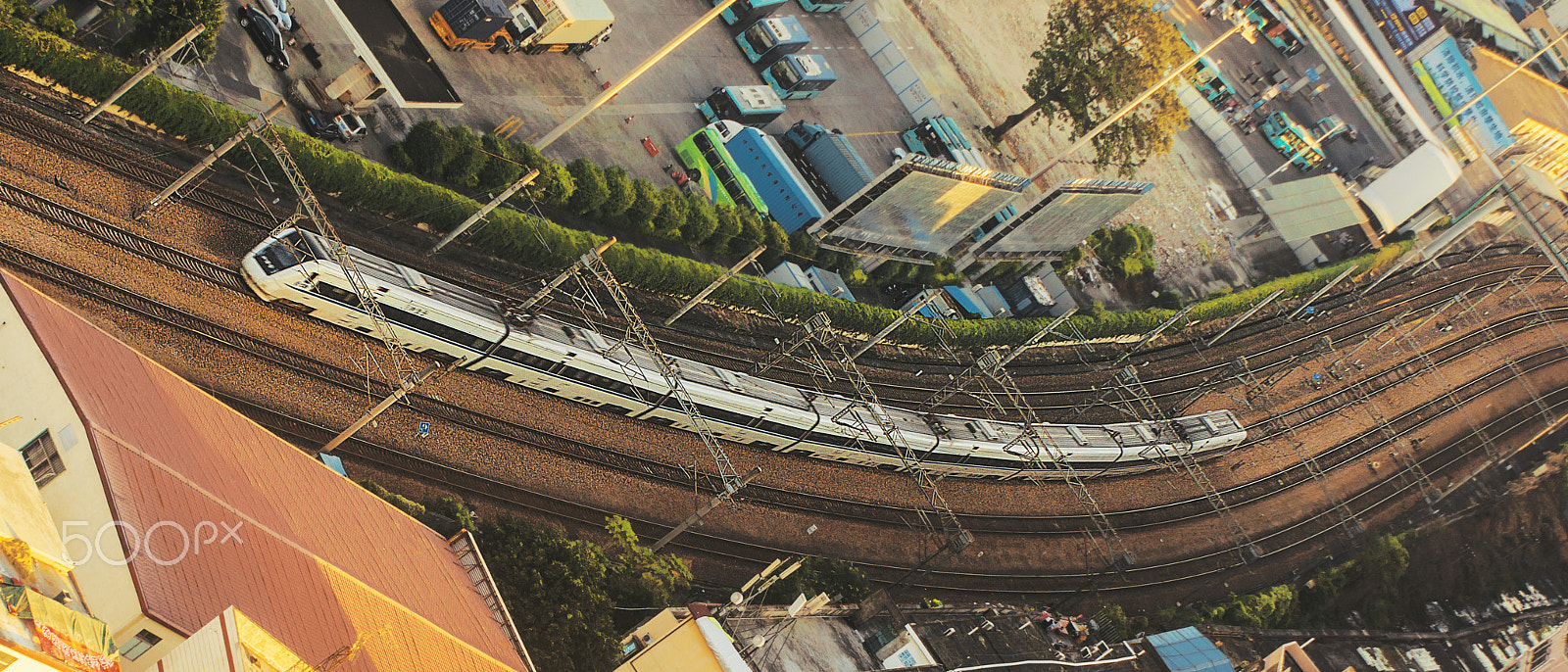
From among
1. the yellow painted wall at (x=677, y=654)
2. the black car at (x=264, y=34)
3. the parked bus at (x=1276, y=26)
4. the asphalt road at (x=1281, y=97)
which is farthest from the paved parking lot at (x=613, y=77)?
the parked bus at (x=1276, y=26)

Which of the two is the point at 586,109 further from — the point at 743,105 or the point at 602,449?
the point at 743,105

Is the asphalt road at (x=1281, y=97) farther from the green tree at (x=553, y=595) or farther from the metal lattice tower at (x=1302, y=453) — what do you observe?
the green tree at (x=553, y=595)

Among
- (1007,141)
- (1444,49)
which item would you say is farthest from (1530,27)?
(1007,141)

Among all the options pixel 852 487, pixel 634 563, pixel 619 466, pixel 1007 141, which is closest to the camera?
pixel 634 563

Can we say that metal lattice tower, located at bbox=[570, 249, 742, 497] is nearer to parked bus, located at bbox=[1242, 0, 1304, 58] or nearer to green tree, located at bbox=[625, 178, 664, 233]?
green tree, located at bbox=[625, 178, 664, 233]

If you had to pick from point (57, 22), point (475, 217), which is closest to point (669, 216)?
point (475, 217)

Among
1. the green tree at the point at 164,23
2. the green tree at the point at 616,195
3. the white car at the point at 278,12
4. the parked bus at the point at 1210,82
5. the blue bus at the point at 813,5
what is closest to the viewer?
the green tree at the point at 164,23

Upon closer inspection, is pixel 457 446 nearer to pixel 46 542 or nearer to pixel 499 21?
pixel 46 542
